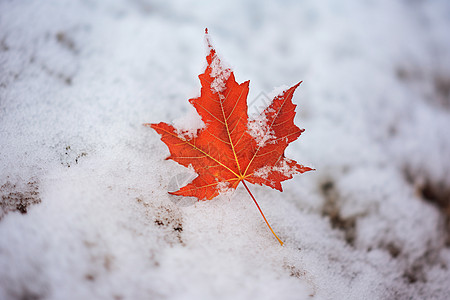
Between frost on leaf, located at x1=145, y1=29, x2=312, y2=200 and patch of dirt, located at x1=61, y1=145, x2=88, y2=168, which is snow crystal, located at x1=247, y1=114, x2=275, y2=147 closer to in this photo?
frost on leaf, located at x1=145, y1=29, x2=312, y2=200

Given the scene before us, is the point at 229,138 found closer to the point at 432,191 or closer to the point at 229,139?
the point at 229,139

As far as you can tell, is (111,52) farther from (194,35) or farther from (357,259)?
(357,259)

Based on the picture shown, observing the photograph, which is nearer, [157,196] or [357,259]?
[157,196]

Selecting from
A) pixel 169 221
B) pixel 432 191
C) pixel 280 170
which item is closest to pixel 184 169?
pixel 169 221

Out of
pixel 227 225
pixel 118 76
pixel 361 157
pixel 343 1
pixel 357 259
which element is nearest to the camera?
pixel 227 225

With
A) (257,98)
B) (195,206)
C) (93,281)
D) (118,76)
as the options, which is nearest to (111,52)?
(118,76)
